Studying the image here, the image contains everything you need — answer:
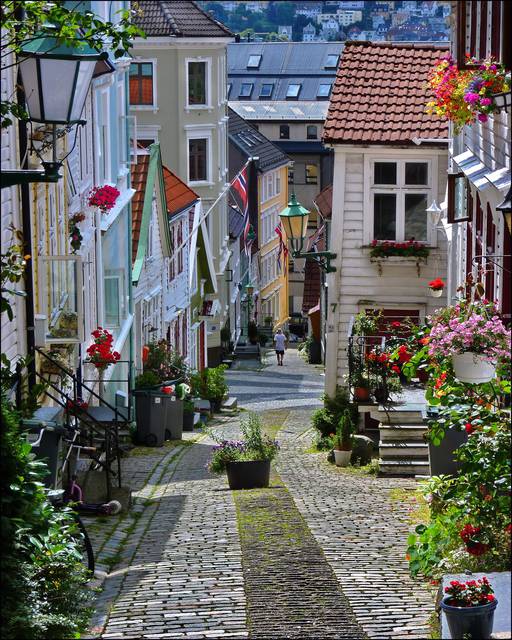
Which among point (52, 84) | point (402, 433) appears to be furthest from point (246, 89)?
point (52, 84)

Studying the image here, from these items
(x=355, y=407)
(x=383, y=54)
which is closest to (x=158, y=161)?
(x=383, y=54)

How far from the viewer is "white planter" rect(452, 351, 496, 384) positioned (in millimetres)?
A: 11117

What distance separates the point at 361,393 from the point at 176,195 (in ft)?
51.5

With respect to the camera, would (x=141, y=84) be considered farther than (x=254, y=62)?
No

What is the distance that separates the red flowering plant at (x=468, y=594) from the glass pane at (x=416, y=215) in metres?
15.8

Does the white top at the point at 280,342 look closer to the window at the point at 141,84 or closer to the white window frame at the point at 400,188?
the window at the point at 141,84

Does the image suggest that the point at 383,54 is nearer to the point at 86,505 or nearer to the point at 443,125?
the point at 443,125

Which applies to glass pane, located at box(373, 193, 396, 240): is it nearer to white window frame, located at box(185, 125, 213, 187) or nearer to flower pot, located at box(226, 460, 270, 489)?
flower pot, located at box(226, 460, 270, 489)

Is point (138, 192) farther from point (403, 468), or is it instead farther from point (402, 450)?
point (403, 468)

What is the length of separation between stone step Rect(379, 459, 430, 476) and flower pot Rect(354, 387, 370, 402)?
2.36 metres

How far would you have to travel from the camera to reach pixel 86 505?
14656 mm

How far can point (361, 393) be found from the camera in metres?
21.5

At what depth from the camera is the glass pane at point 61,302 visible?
52.5 feet

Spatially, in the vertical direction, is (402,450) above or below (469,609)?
below
